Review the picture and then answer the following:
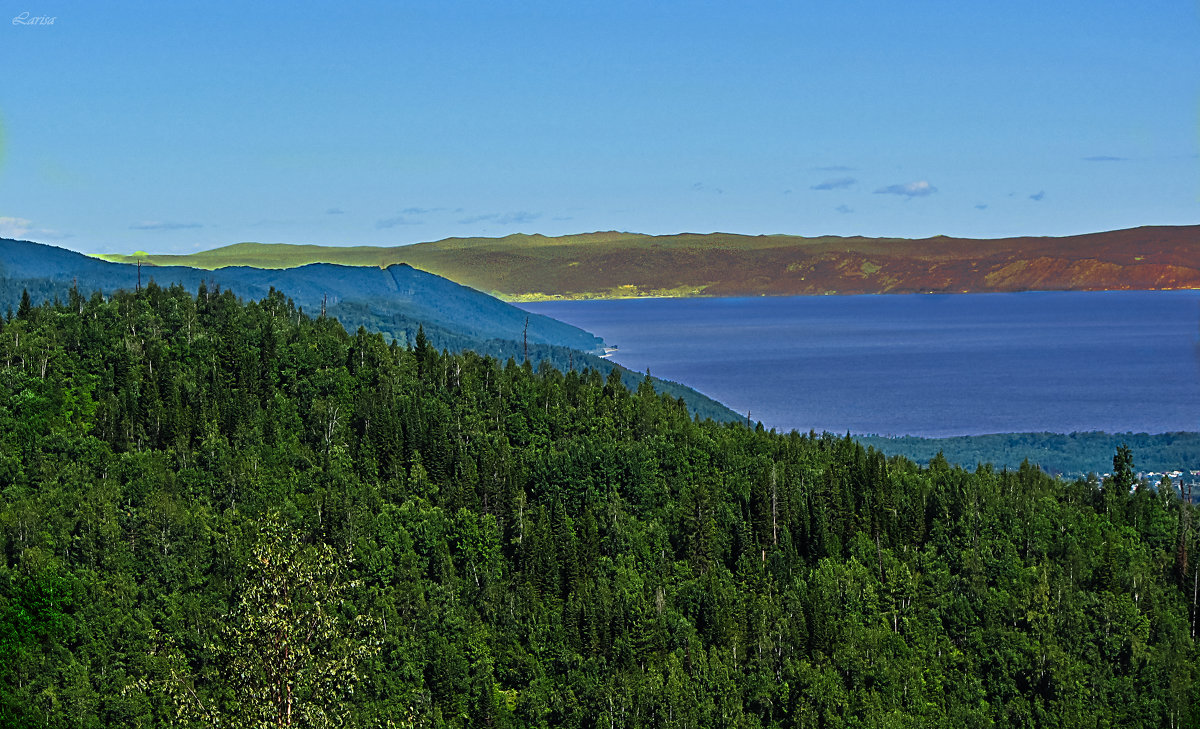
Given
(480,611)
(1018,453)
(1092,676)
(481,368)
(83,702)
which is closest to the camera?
(83,702)

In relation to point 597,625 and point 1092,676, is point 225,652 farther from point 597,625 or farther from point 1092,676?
point 1092,676

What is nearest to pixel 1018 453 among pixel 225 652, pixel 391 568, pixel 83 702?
pixel 391 568

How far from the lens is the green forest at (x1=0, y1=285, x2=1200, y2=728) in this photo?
91.8 m

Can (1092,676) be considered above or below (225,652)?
below

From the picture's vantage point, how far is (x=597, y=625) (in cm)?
9831

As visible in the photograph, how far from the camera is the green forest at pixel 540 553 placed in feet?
301

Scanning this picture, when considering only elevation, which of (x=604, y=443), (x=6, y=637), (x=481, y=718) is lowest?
(x=481, y=718)

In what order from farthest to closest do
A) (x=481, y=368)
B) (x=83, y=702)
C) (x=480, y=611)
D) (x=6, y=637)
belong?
(x=481, y=368) → (x=480, y=611) → (x=6, y=637) → (x=83, y=702)

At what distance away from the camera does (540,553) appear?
10719 centimetres

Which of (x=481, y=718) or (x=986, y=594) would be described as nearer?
(x=481, y=718)

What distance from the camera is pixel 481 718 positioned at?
303 ft

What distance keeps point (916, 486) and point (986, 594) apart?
17745 millimetres

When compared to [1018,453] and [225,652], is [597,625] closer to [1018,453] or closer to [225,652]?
[225,652]

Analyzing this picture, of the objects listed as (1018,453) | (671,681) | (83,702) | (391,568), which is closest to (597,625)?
(671,681)
